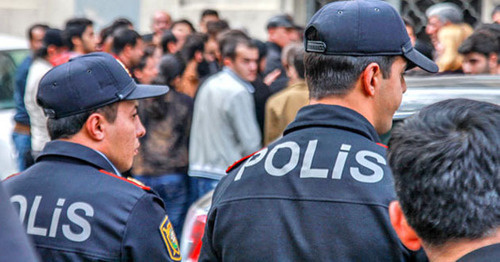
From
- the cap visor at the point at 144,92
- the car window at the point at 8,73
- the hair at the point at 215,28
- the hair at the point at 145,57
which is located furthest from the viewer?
the hair at the point at 215,28

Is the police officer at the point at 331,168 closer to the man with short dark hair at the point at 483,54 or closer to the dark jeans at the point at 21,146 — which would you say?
the man with short dark hair at the point at 483,54

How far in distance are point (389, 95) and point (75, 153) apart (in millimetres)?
1097

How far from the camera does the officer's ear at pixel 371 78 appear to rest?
254 cm

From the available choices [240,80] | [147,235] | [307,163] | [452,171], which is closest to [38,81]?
[240,80]

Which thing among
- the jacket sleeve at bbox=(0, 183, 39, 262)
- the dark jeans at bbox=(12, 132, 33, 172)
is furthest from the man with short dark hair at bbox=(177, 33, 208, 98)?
the jacket sleeve at bbox=(0, 183, 39, 262)

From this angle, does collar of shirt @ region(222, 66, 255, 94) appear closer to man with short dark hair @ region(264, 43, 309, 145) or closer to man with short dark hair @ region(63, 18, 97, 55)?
man with short dark hair @ region(264, 43, 309, 145)

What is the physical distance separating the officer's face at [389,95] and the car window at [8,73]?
6.59m

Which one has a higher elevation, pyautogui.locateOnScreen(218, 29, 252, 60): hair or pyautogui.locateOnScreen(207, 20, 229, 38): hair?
pyautogui.locateOnScreen(218, 29, 252, 60): hair

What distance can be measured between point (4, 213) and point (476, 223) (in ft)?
2.92

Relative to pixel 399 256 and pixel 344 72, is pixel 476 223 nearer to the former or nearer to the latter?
pixel 399 256

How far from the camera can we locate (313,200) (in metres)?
2.35

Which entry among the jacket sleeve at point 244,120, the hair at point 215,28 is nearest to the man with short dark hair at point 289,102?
the jacket sleeve at point 244,120

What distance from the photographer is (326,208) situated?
2326 millimetres

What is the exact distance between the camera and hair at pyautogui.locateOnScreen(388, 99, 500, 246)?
1592 mm
